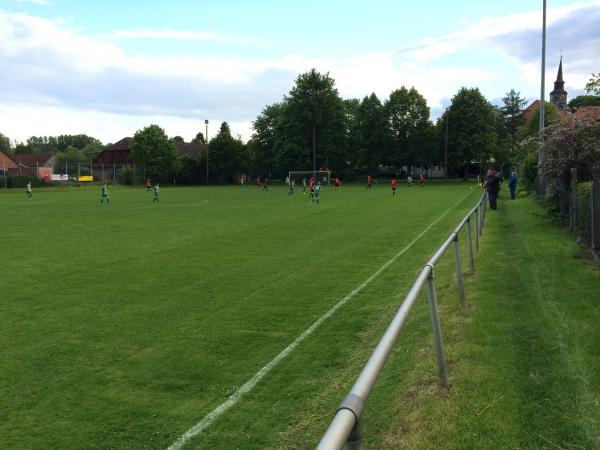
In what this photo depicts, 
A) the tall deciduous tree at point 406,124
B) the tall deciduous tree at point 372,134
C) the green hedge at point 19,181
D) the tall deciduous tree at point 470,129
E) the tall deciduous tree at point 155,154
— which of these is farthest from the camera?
the tall deciduous tree at point 372,134

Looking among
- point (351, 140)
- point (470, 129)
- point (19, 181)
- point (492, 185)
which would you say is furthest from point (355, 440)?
point (351, 140)

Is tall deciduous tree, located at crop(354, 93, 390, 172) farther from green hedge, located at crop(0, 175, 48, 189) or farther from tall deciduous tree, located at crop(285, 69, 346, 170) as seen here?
green hedge, located at crop(0, 175, 48, 189)

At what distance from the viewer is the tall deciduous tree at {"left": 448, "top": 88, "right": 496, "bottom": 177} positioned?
7606 centimetres

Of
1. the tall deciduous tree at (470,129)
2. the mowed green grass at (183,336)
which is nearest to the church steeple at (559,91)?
the tall deciduous tree at (470,129)

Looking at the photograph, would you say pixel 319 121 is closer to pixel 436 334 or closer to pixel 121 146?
pixel 121 146

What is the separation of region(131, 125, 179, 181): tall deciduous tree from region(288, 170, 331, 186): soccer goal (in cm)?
1900

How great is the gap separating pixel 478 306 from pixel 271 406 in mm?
3507

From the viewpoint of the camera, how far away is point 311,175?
7688cm

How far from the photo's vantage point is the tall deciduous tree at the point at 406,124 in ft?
268

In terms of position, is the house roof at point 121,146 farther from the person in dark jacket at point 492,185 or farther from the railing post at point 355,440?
the railing post at point 355,440

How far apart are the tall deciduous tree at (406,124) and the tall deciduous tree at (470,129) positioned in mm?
4782

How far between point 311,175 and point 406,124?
18.4 meters

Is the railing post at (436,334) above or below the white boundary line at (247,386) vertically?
above

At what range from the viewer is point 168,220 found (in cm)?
2252
